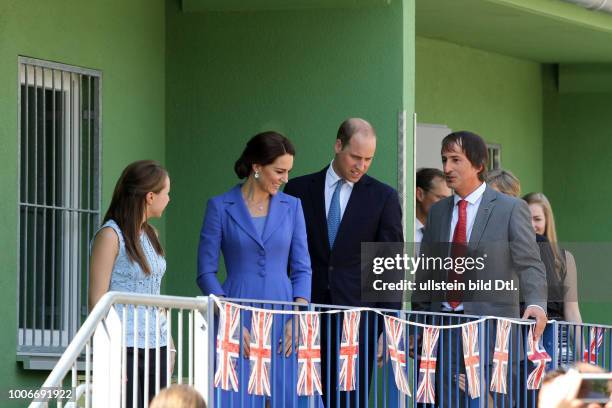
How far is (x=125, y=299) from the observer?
781cm

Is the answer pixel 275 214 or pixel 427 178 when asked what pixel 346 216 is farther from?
pixel 427 178

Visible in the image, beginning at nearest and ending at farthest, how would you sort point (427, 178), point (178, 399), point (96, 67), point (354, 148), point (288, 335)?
point (178, 399), point (288, 335), point (354, 148), point (96, 67), point (427, 178)

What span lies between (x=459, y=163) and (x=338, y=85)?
199cm

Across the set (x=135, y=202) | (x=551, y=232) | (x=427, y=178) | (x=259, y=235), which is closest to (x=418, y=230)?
(x=427, y=178)

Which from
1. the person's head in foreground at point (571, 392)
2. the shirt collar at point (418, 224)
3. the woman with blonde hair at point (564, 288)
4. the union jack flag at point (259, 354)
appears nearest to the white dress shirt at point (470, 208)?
the woman with blonde hair at point (564, 288)

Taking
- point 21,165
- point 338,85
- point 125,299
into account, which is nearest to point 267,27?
point 338,85

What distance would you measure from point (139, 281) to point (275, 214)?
3.96 feet

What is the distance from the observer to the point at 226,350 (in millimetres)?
8539

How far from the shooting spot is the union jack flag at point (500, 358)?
10062 millimetres

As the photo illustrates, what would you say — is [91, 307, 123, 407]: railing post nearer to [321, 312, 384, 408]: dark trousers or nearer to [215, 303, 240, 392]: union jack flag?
[215, 303, 240, 392]: union jack flag

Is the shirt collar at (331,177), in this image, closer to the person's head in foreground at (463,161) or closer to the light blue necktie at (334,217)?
the light blue necktie at (334,217)

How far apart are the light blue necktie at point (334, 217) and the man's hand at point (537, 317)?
1.36 metres

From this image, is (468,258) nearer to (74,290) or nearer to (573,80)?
(74,290)

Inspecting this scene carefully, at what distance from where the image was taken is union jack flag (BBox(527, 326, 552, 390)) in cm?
1030
